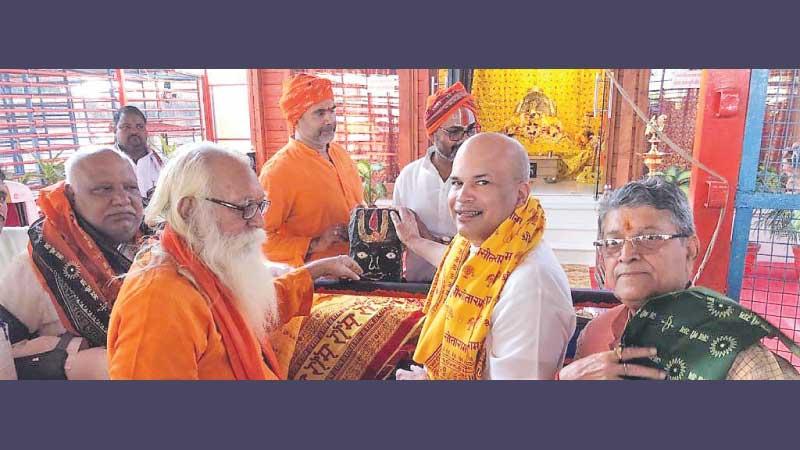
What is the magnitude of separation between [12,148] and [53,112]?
607 millimetres

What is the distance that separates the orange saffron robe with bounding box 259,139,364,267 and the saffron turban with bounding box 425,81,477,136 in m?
0.61

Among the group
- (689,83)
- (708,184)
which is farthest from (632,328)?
(689,83)

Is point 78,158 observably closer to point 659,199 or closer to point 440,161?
point 440,161

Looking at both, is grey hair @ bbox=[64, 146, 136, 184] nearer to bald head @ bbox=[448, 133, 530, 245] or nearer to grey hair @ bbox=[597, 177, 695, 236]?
bald head @ bbox=[448, 133, 530, 245]

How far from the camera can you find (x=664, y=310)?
1.27 m

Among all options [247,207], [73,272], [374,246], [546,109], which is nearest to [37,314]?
[73,272]

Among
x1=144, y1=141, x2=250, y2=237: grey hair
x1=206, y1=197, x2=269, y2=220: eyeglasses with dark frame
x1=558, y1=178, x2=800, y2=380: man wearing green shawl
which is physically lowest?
x1=558, y1=178, x2=800, y2=380: man wearing green shawl

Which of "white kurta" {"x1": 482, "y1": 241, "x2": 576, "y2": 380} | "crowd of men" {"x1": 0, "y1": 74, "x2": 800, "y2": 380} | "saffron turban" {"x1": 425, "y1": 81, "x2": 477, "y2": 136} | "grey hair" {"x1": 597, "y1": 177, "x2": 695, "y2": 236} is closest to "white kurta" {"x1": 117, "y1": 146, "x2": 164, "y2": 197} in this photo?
"crowd of men" {"x1": 0, "y1": 74, "x2": 800, "y2": 380}

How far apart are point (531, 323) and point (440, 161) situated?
5.24ft

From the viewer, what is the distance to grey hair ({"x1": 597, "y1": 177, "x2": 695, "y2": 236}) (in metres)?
1.31

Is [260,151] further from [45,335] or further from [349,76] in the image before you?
[45,335]

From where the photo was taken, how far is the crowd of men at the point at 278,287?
1.26m

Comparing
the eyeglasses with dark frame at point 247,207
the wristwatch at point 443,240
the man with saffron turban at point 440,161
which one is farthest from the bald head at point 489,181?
the man with saffron turban at point 440,161

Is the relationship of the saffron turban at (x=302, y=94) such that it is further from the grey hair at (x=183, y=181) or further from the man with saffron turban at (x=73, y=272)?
the grey hair at (x=183, y=181)
